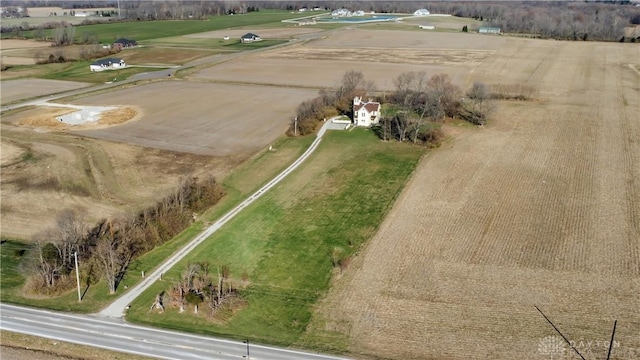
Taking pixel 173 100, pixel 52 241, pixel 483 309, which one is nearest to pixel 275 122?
pixel 173 100

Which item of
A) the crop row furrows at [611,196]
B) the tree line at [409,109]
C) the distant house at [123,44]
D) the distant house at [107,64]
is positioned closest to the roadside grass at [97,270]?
the tree line at [409,109]

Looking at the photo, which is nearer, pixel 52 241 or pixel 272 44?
pixel 52 241

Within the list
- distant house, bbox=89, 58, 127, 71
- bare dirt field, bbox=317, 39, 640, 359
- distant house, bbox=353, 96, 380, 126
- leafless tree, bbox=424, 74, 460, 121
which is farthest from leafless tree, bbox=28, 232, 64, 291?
distant house, bbox=89, 58, 127, 71

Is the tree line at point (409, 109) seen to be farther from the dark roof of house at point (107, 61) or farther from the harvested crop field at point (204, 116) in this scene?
the dark roof of house at point (107, 61)

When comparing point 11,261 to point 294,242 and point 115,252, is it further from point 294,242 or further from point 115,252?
point 294,242

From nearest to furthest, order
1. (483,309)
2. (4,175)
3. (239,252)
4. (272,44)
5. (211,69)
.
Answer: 1. (483,309)
2. (239,252)
3. (4,175)
4. (211,69)
5. (272,44)

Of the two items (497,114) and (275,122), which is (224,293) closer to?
(275,122)
